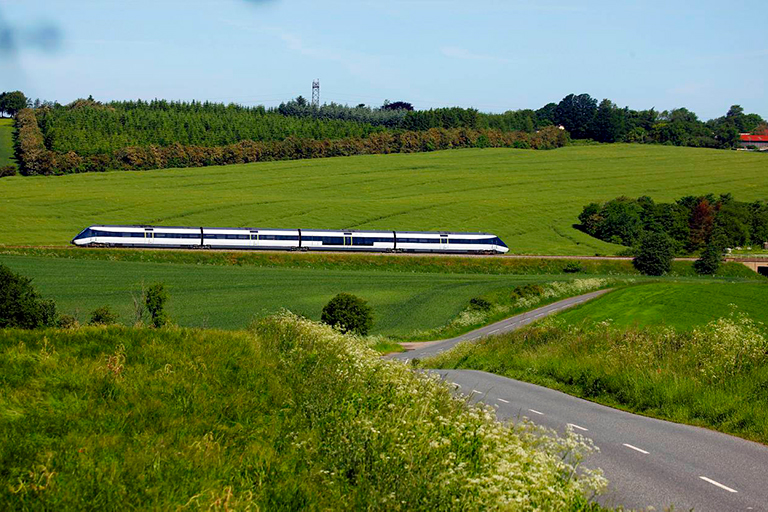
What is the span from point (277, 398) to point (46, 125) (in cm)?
17461

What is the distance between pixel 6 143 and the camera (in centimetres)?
16662

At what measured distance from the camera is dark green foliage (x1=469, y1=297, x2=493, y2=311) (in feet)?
201

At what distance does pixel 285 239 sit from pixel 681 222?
54760 mm

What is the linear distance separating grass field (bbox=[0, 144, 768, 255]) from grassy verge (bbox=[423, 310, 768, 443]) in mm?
70582

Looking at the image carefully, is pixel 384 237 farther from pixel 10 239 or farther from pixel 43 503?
pixel 43 503

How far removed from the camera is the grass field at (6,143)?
152 metres

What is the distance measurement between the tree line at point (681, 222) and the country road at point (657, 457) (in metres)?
87.9

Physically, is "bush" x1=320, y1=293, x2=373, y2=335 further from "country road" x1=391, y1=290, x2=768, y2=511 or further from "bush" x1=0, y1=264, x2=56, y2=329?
"country road" x1=391, y1=290, x2=768, y2=511

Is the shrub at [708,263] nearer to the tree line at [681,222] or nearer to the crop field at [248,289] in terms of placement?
the tree line at [681,222]

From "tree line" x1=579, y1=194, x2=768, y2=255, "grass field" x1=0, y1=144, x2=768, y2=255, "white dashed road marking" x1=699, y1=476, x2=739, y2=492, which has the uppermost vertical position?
"white dashed road marking" x1=699, y1=476, x2=739, y2=492

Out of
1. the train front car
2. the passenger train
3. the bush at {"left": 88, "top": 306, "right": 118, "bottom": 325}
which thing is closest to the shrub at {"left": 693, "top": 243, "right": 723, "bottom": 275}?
the passenger train

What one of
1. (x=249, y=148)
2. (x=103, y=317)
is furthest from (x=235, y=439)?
(x=249, y=148)

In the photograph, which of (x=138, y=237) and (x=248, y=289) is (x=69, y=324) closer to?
(x=248, y=289)

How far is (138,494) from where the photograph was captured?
22.1ft
